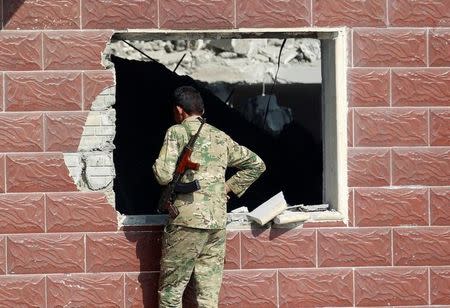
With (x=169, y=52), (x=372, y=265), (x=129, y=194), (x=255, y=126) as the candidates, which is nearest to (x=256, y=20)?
(x=372, y=265)

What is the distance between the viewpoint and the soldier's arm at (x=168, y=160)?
23.9ft

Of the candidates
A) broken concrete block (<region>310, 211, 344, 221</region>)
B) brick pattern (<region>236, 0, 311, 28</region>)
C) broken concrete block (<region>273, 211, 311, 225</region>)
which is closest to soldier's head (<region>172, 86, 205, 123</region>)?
brick pattern (<region>236, 0, 311, 28</region>)

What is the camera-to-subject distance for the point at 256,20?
780 cm

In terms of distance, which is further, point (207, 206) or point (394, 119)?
point (394, 119)

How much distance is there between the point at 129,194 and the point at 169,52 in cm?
646

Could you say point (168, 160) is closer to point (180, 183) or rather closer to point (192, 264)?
point (180, 183)

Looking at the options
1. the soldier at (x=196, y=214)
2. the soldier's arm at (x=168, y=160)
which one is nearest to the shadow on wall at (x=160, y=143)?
the soldier at (x=196, y=214)

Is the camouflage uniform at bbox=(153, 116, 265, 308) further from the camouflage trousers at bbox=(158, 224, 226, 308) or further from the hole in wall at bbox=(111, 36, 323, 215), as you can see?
the hole in wall at bbox=(111, 36, 323, 215)

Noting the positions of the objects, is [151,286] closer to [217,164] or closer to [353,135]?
[217,164]

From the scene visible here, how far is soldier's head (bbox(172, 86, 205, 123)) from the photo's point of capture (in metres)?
7.47

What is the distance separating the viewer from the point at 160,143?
10375 mm

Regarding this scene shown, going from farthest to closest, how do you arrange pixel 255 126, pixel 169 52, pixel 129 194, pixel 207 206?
pixel 169 52
pixel 255 126
pixel 129 194
pixel 207 206

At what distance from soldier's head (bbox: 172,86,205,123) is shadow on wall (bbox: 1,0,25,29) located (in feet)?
3.89

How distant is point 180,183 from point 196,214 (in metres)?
0.21
